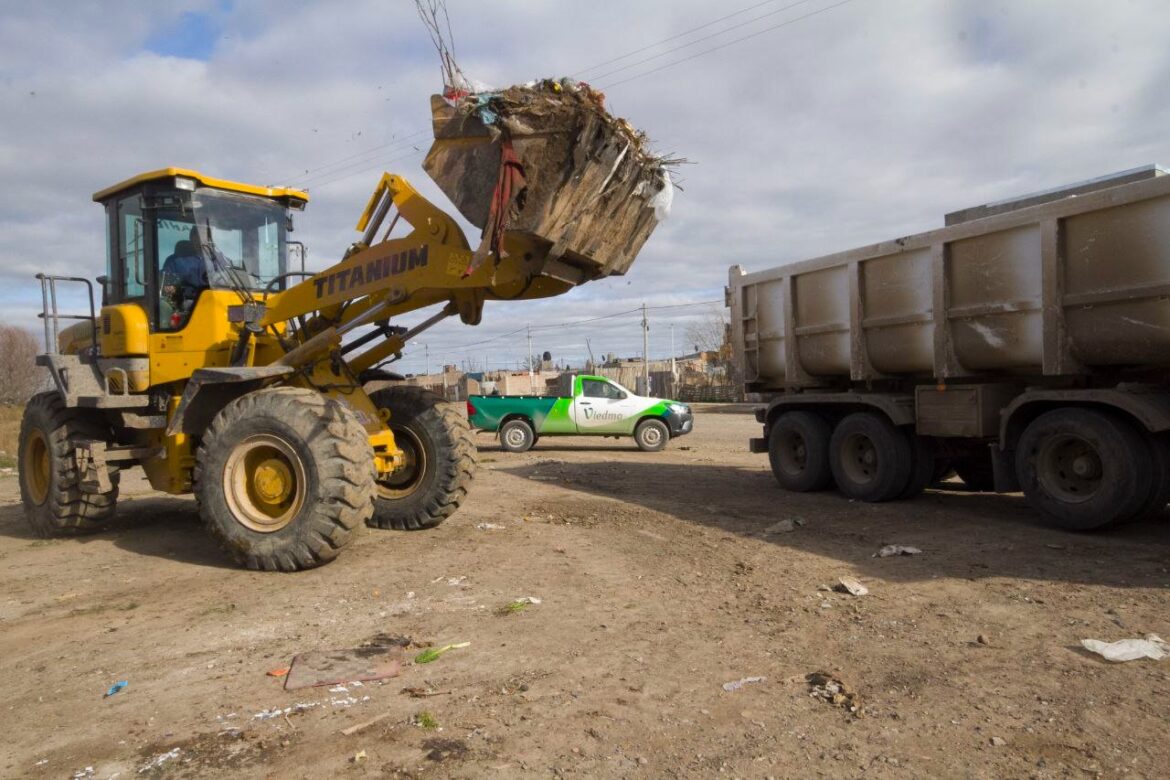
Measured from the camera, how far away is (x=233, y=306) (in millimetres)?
7105

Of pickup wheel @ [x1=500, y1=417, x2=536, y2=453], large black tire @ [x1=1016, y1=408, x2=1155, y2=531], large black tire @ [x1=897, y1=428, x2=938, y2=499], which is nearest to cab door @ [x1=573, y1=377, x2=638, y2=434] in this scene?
pickup wheel @ [x1=500, y1=417, x2=536, y2=453]

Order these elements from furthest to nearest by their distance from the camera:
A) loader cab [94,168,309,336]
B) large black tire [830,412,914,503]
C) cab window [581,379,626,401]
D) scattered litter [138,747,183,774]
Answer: cab window [581,379,626,401] → large black tire [830,412,914,503] → loader cab [94,168,309,336] → scattered litter [138,747,183,774]

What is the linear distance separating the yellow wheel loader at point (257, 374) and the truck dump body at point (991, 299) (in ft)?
13.7

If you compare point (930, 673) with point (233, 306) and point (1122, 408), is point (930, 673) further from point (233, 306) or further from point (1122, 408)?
point (233, 306)

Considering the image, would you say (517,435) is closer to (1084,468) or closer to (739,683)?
(1084,468)

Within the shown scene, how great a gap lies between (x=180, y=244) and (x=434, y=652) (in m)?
5.19

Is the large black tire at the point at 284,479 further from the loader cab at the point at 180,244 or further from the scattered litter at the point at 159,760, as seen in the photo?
the scattered litter at the point at 159,760

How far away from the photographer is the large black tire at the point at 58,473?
7.55 meters

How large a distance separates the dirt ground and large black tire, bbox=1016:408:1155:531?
28cm

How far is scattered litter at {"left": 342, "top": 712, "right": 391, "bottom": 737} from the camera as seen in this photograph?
3.29 meters

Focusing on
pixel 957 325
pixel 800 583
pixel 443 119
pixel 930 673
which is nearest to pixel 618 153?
pixel 443 119

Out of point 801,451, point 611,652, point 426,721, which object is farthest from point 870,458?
point 426,721

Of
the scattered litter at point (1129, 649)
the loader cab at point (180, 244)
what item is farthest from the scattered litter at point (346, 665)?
the loader cab at point (180, 244)

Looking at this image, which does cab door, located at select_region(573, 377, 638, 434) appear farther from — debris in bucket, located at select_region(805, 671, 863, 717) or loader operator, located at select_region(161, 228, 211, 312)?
debris in bucket, located at select_region(805, 671, 863, 717)
